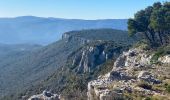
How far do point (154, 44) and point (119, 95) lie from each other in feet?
182

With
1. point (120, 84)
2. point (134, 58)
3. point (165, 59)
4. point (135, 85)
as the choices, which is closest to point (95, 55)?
point (134, 58)

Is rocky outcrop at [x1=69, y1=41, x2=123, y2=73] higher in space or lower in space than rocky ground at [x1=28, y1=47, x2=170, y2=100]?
lower

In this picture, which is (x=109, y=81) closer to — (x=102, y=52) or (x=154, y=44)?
(x=154, y=44)

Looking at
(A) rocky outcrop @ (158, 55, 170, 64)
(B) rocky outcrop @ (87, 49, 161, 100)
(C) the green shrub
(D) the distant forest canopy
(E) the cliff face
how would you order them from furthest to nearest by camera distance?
(D) the distant forest canopy
(A) rocky outcrop @ (158, 55, 170, 64)
(C) the green shrub
(B) rocky outcrop @ (87, 49, 161, 100)
(E) the cliff face

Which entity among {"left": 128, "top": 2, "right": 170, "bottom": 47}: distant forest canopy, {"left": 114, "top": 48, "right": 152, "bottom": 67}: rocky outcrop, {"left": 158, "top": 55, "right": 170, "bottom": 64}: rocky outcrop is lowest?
{"left": 114, "top": 48, "right": 152, "bottom": 67}: rocky outcrop

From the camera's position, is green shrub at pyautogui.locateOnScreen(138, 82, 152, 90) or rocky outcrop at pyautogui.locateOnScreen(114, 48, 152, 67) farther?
rocky outcrop at pyautogui.locateOnScreen(114, 48, 152, 67)

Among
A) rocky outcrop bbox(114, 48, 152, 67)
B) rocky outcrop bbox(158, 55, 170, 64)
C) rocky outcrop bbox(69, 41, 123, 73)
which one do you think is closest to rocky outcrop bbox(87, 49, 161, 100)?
rocky outcrop bbox(158, 55, 170, 64)

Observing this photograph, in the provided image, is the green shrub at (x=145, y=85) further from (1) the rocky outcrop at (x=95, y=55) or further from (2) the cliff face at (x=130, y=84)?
(1) the rocky outcrop at (x=95, y=55)

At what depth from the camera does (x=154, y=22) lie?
101 meters

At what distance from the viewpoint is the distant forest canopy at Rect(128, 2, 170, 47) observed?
10162 centimetres

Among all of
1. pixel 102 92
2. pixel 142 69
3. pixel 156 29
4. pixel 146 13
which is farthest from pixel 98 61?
pixel 102 92

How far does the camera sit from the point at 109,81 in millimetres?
63469

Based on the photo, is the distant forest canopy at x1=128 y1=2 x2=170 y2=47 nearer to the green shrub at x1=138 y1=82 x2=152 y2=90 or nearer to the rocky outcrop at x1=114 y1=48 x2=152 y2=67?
the rocky outcrop at x1=114 y1=48 x2=152 y2=67

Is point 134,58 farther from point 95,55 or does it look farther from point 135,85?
point 95,55
